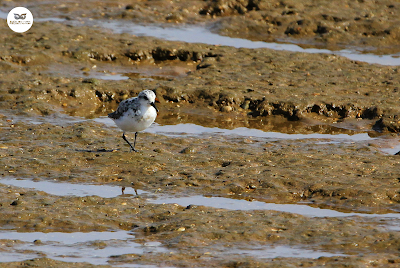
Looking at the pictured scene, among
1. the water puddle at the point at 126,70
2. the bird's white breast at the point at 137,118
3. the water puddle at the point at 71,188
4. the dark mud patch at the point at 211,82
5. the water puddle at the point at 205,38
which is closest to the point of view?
the water puddle at the point at 71,188

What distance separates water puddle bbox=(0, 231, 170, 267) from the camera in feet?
19.1

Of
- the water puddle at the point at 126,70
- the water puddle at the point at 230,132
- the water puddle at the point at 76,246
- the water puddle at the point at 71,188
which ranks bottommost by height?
the water puddle at the point at 230,132

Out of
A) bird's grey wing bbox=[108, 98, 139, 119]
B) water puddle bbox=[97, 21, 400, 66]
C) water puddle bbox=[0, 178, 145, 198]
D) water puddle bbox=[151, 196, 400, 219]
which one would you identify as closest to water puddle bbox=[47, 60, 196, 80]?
water puddle bbox=[97, 21, 400, 66]

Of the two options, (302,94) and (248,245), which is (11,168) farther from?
(302,94)

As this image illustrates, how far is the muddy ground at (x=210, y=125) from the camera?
Answer: 649 cm

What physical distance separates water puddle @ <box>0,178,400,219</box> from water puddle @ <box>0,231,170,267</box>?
3.68 feet

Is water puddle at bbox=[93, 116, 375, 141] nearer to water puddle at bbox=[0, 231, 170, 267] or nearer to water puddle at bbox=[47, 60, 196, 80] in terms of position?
water puddle at bbox=[47, 60, 196, 80]

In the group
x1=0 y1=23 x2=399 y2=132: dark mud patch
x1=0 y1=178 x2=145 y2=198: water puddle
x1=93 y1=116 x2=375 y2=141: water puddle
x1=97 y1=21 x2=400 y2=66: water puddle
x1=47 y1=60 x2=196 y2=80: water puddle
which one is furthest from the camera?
x1=97 y1=21 x2=400 y2=66: water puddle

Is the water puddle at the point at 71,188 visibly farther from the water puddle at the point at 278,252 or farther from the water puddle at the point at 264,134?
the water puddle at the point at 264,134

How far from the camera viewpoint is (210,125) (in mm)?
10703

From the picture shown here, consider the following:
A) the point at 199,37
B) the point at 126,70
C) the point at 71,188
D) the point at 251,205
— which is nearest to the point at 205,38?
the point at 199,37

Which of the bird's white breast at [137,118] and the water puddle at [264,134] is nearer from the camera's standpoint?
the bird's white breast at [137,118]

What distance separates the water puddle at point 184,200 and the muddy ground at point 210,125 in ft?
0.51

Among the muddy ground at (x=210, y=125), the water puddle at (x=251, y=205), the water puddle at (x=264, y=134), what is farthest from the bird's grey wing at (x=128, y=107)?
the water puddle at (x=251, y=205)
